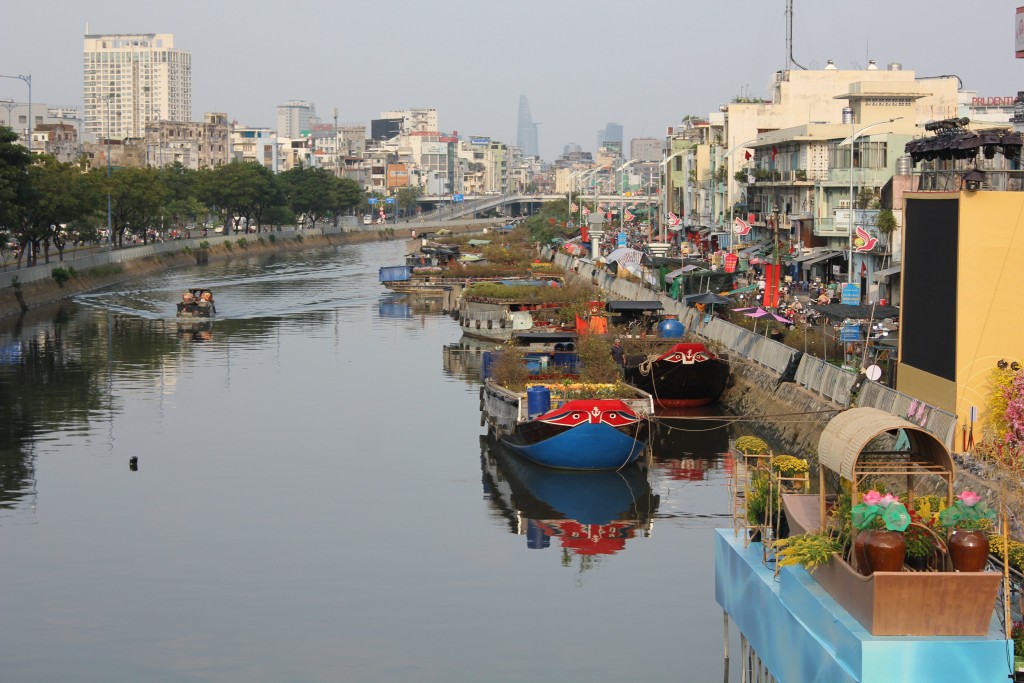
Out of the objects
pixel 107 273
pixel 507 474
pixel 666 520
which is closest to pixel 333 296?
pixel 107 273

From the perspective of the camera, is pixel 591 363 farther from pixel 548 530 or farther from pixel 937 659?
pixel 937 659

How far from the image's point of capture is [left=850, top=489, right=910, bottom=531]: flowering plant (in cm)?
1488

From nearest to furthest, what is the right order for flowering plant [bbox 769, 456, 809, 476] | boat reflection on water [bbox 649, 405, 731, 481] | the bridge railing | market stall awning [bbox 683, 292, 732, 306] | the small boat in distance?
flowering plant [bbox 769, 456, 809, 476] < the bridge railing < boat reflection on water [bbox 649, 405, 731, 481] < market stall awning [bbox 683, 292, 732, 306] < the small boat in distance

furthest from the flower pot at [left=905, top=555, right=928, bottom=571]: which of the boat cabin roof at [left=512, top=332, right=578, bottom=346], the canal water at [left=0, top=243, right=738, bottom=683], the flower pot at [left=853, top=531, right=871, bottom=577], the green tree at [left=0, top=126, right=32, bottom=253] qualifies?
the green tree at [left=0, top=126, right=32, bottom=253]

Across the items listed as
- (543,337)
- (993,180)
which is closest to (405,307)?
(543,337)

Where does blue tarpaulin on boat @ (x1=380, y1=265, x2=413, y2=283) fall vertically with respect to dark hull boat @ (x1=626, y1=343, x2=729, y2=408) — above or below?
above

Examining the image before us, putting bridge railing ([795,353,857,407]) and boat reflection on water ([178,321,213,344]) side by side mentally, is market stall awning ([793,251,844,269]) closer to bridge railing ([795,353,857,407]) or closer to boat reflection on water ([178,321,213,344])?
bridge railing ([795,353,857,407])

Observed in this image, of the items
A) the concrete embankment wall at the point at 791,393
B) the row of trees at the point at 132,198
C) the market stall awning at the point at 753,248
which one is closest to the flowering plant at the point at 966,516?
the concrete embankment wall at the point at 791,393

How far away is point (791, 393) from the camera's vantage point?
4419cm

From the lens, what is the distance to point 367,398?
52.6 meters

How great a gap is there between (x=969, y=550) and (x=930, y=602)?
639 millimetres

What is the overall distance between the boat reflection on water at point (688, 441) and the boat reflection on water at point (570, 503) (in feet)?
4.81

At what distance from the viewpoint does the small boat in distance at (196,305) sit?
78.0 m

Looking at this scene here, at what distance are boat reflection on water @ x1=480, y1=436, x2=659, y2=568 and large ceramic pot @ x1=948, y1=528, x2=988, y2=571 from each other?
51.7 feet
